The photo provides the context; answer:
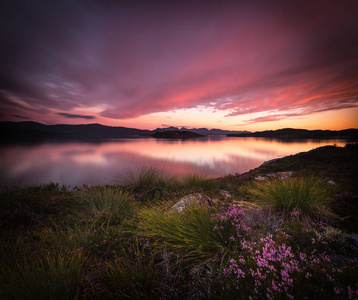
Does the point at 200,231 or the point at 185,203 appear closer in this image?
the point at 200,231

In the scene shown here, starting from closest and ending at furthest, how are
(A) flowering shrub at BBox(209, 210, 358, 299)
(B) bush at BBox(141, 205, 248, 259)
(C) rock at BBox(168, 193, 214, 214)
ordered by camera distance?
(A) flowering shrub at BBox(209, 210, 358, 299), (B) bush at BBox(141, 205, 248, 259), (C) rock at BBox(168, 193, 214, 214)

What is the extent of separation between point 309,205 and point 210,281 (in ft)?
10.1

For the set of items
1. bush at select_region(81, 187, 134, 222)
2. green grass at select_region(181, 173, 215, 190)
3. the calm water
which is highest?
bush at select_region(81, 187, 134, 222)

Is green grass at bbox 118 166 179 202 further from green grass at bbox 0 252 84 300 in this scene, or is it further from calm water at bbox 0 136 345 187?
green grass at bbox 0 252 84 300

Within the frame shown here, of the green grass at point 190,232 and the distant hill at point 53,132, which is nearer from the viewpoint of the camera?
the green grass at point 190,232

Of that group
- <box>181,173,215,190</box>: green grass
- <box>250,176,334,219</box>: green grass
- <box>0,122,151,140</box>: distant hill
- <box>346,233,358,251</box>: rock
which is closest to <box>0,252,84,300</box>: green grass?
<box>346,233,358,251</box>: rock

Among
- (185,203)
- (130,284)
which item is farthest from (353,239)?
(130,284)

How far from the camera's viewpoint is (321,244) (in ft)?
6.67

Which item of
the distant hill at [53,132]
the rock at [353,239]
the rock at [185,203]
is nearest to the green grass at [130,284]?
the rock at [185,203]

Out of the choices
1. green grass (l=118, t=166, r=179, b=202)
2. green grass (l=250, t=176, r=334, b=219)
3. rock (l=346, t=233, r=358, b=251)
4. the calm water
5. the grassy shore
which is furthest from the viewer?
the calm water

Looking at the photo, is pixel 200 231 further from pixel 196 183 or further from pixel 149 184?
pixel 196 183

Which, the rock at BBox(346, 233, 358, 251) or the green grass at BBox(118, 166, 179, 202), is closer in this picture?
the rock at BBox(346, 233, 358, 251)

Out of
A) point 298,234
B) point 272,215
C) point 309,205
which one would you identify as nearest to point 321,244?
point 298,234

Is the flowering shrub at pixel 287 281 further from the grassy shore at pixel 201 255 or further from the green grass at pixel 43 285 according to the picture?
the green grass at pixel 43 285
